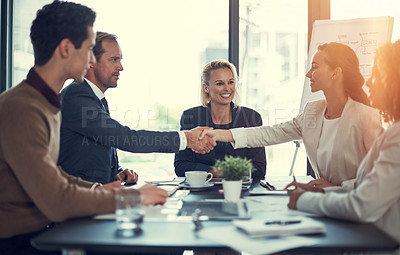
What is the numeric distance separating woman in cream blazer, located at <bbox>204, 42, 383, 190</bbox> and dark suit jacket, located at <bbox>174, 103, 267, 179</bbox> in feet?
1.55

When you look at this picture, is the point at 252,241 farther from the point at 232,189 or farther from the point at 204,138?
the point at 204,138

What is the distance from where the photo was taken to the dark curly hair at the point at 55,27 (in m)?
1.74

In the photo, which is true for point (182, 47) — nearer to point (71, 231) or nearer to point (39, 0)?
point (39, 0)

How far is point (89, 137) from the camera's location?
7.93 ft

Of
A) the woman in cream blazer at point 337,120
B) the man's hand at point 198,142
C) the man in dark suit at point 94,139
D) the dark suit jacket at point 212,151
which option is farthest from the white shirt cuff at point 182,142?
the woman in cream blazer at point 337,120

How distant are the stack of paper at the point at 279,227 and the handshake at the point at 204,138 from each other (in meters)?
1.51

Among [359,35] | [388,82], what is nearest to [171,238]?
[388,82]

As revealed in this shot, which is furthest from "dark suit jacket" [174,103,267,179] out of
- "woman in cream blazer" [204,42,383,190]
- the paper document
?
the paper document

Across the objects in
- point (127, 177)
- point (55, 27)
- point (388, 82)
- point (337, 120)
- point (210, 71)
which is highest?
point (55, 27)

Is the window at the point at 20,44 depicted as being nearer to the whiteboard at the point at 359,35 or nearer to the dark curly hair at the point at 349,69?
the whiteboard at the point at 359,35

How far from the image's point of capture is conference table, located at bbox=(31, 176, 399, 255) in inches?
44.7

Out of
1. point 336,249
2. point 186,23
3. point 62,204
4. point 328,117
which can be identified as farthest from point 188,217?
point 186,23

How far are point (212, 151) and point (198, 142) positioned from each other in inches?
12.8

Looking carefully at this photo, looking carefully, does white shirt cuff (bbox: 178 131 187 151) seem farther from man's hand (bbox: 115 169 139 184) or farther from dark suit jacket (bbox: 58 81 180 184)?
man's hand (bbox: 115 169 139 184)
